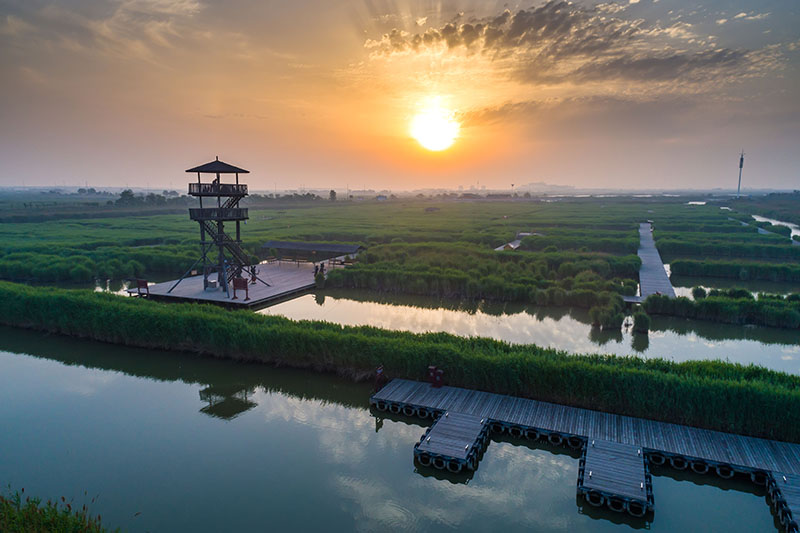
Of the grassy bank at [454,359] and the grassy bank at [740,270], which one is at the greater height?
the grassy bank at [740,270]

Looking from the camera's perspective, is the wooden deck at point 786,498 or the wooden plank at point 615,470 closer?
the wooden deck at point 786,498

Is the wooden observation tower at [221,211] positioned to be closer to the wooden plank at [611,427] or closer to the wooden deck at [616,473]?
the wooden plank at [611,427]

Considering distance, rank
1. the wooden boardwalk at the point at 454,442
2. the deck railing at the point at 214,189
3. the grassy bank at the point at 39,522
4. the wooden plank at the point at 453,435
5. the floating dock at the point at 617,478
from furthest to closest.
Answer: the deck railing at the point at 214,189, the wooden plank at the point at 453,435, the wooden boardwalk at the point at 454,442, the floating dock at the point at 617,478, the grassy bank at the point at 39,522

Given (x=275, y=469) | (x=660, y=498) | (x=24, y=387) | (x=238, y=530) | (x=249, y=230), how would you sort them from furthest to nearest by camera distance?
(x=249, y=230) < (x=24, y=387) < (x=275, y=469) < (x=660, y=498) < (x=238, y=530)

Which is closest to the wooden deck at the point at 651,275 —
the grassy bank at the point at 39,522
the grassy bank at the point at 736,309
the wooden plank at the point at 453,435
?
the grassy bank at the point at 736,309

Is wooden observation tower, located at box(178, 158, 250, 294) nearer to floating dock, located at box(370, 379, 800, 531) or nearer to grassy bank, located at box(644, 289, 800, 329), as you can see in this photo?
floating dock, located at box(370, 379, 800, 531)

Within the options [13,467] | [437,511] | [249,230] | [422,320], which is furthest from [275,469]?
[249,230]

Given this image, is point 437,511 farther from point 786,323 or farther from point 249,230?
point 249,230

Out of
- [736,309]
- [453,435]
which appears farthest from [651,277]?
[453,435]
